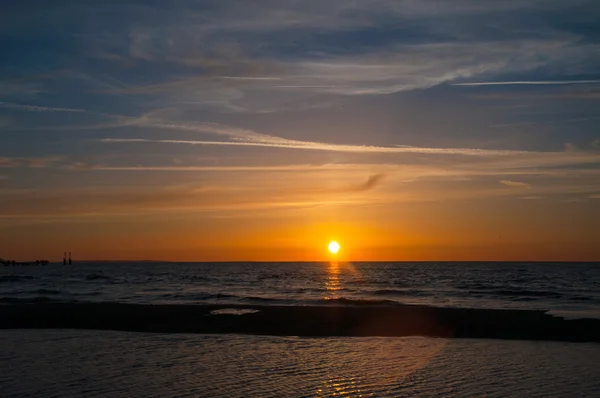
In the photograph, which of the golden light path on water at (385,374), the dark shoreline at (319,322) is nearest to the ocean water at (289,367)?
the golden light path on water at (385,374)

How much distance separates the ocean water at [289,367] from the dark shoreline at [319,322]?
212 centimetres

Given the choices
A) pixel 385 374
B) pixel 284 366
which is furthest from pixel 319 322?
pixel 385 374

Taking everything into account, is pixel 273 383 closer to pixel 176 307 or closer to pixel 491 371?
pixel 491 371

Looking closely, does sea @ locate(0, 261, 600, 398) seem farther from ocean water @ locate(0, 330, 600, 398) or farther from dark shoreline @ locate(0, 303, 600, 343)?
dark shoreline @ locate(0, 303, 600, 343)

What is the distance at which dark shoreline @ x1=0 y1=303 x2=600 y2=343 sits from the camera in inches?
993

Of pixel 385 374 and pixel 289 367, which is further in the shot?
pixel 289 367

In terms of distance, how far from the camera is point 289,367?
17250 millimetres

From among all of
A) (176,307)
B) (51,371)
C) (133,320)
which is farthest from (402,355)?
(176,307)

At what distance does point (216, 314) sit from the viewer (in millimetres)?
32656

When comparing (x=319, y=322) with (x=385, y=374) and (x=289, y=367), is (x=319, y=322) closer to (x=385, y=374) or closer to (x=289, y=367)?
(x=289, y=367)

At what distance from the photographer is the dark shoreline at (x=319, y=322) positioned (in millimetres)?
25234

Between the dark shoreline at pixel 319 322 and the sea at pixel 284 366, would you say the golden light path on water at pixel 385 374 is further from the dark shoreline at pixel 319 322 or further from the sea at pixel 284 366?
the dark shoreline at pixel 319 322

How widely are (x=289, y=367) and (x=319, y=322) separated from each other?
1156 cm

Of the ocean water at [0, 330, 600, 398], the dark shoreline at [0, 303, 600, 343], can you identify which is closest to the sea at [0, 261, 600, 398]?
the ocean water at [0, 330, 600, 398]
